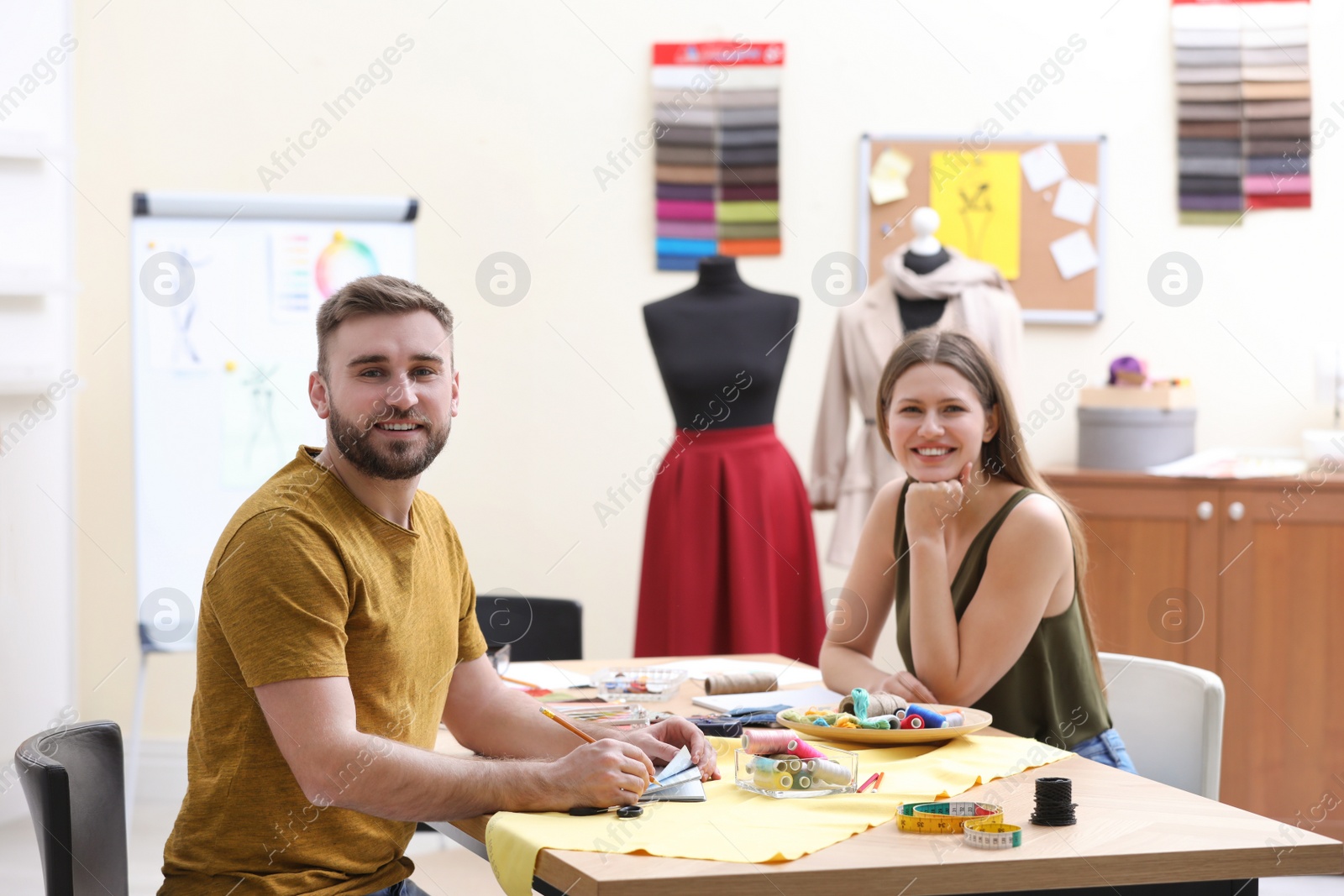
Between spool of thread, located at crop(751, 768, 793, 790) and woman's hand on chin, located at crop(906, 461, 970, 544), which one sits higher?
woman's hand on chin, located at crop(906, 461, 970, 544)

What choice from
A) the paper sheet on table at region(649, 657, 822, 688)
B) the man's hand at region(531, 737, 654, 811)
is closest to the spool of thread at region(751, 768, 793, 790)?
the man's hand at region(531, 737, 654, 811)

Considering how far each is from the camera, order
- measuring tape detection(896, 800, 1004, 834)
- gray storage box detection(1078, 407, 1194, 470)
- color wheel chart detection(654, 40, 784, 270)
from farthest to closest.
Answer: color wheel chart detection(654, 40, 784, 270)
gray storage box detection(1078, 407, 1194, 470)
measuring tape detection(896, 800, 1004, 834)

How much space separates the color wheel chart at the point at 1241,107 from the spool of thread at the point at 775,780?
3.17 meters

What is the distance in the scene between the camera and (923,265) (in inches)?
137

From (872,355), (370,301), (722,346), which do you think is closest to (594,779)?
(370,301)

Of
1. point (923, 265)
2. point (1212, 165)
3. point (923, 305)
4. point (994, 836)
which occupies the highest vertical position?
point (1212, 165)

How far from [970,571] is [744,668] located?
1.70 feet

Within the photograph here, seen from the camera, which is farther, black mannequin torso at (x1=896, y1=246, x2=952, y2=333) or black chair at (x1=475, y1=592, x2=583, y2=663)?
black mannequin torso at (x1=896, y1=246, x2=952, y2=333)

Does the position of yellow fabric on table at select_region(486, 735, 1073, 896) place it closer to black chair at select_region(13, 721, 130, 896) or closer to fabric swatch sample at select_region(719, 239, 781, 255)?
black chair at select_region(13, 721, 130, 896)

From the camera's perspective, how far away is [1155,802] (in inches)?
59.2

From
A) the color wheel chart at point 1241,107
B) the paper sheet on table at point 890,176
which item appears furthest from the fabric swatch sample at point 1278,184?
the paper sheet on table at point 890,176

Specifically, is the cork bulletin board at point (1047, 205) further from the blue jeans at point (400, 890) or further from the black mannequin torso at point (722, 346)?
the blue jeans at point (400, 890)

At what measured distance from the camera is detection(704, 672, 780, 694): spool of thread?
2152 millimetres

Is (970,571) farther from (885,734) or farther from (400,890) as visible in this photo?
(400,890)
